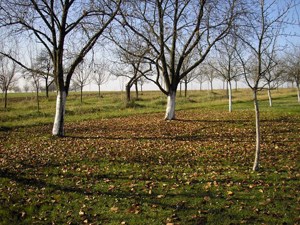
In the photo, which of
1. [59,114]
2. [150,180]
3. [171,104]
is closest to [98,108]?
[171,104]

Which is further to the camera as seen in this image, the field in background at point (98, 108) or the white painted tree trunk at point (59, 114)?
the field in background at point (98, 108)

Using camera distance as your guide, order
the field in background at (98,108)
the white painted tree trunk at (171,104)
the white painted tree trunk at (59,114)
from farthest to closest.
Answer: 1. the field in background at (98,108)
2. the white painted tree trunk at (171,104)
3. the white painted tree trunk at (59,114)

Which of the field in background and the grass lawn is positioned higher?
the field in background

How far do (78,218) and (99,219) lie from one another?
390mm

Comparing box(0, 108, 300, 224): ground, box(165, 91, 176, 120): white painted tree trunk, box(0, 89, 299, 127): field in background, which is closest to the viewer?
box(0, 108, 300, 224): ground

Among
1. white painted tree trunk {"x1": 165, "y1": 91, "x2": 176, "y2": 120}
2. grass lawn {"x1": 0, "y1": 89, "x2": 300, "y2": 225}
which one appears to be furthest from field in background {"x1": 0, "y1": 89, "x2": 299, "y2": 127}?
grass lawn {"x1": 0, "y1": 89, "x2": 300, "y2": 225}

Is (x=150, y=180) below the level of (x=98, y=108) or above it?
below

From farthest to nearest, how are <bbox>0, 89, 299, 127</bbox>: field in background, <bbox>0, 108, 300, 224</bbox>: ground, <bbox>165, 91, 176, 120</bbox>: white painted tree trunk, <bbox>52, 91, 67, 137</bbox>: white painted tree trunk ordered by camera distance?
<bbox>0, 89, 299, 127</bbox>: field in background → <bbox>165, 91, 176, 120</bbox>: white painted tree trunk → <bbox>52, 91, 67, 137</bbox>: white painted tree trunk → <bbox>0, 108, 300, 224</bbox>: ground

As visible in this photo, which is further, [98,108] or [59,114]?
[98,108]

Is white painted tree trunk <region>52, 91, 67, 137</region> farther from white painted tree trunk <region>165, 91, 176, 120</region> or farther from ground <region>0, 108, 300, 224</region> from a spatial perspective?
white painted tree trunk <region>165, 91, 176, 120</region>

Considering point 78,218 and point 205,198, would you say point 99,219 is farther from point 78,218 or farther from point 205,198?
point 205,198

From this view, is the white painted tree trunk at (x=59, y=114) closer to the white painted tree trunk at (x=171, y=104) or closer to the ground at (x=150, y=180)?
the ground at (x=150, y=180)

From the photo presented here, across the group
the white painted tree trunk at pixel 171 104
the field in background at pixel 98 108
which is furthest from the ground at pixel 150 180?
the field in background at pixel 98 108

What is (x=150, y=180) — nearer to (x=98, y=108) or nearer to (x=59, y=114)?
(x=59, y=114)
